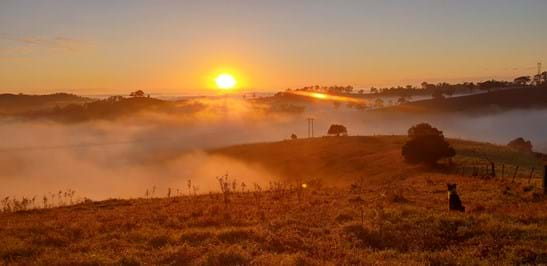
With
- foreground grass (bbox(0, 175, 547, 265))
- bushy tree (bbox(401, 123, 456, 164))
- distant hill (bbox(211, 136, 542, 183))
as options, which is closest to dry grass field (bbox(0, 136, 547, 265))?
foreground grass (bbox(0, 175, 547, 265))

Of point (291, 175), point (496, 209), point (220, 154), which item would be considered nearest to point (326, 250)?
point (496, 209)

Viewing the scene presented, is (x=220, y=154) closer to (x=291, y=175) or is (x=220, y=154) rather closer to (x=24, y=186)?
(x=291, y=175)

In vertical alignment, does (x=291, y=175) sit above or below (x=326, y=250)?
below

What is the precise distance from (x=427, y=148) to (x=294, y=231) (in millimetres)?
44838

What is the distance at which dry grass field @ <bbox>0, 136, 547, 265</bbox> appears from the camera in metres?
11.6

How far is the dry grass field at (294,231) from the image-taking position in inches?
459

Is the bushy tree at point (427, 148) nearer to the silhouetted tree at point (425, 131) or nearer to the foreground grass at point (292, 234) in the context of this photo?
the silhouetted tree at point (425, 131)

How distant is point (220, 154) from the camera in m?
139

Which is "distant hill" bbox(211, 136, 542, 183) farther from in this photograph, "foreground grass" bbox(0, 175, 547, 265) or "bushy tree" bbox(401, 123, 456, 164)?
"foreground grass" bbox(0, 175, 547, 265)

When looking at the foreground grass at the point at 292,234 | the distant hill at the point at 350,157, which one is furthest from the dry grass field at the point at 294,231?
the distant hill at the point at 350,157

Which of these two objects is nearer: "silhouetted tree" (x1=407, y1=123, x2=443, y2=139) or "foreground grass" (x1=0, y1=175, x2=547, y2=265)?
"foreground grass" (x1=0, y1=175, x2=547, y2=265)

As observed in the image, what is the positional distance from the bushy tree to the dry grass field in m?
30.4

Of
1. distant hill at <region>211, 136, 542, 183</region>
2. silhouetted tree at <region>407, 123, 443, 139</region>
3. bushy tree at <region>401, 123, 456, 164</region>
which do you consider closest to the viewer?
bushy tree at <region>401, 123, 456, 164</region>

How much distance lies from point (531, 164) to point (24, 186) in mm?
185020
